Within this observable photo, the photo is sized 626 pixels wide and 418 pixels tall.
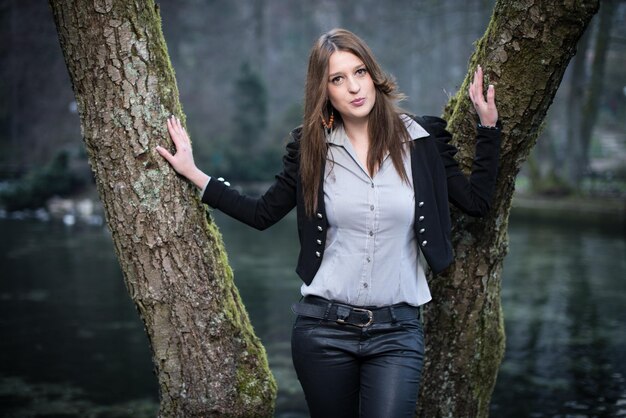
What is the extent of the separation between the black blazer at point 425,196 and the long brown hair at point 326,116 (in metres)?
0.06

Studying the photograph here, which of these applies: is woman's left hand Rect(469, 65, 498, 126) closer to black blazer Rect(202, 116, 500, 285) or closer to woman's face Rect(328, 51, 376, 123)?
black blazer Rect(202, 116, 500, 285)

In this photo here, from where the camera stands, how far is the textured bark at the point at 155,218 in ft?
10.3

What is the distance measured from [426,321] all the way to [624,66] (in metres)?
23.7

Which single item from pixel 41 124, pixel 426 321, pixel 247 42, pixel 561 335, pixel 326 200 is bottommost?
pixel 561 335

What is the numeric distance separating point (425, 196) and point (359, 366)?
68 centimetres

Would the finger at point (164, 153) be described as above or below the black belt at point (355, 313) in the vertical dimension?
above

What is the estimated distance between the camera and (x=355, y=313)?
113 inches

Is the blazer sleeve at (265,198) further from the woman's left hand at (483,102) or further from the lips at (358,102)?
the woman's left hand at (483,102)

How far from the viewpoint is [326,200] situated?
3.00m

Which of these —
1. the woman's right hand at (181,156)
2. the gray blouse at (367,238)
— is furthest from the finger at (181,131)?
the gray blouse at (367,238)

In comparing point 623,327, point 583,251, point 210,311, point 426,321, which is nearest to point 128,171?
point 210,311

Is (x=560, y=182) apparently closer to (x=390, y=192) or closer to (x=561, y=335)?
(x=561, y=335)

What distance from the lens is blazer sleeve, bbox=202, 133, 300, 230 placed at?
3.14 meters

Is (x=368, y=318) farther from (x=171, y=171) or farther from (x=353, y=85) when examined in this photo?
(x=171, y=171)
